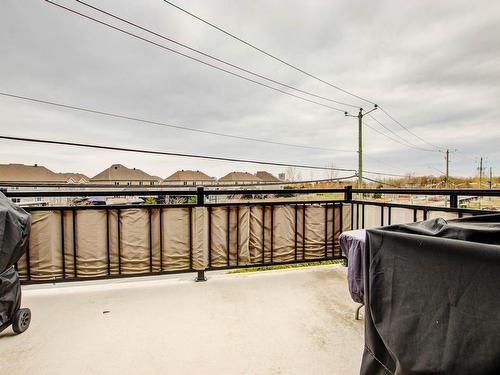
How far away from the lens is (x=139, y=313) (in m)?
1.85

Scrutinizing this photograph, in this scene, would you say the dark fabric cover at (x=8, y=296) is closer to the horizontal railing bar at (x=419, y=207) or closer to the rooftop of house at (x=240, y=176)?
the horizontal railing bar at (x=419, y=207)

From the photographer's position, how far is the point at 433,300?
627 millimetres

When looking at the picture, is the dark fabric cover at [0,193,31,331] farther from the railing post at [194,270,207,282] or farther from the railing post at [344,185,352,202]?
the railing post at [344,185,352,202]

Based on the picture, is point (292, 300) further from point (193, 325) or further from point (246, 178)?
point (246, 178)

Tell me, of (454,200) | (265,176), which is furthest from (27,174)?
(454,200)

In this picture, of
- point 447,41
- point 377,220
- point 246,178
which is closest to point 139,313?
point 377,220

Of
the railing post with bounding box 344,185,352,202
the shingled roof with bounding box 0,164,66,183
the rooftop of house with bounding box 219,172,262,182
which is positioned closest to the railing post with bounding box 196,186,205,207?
the railing post with bounding box 344,185,352,202

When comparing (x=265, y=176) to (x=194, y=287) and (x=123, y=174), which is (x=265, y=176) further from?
(x=194, y=287)

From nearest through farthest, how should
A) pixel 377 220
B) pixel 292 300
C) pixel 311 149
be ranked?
pixel 292 300 < pixel 377 220 < pixel 311 149

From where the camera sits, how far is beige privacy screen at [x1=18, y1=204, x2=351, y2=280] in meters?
2.16

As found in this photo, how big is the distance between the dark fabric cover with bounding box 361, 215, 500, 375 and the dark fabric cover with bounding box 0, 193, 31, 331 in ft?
6.32

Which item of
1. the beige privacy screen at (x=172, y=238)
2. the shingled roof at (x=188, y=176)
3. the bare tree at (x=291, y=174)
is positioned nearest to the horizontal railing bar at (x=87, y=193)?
the beige privacy screen at (x=172, y=238)

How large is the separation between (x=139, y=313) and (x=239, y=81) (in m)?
14.5

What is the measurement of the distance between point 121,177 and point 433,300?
4459 centimetres
